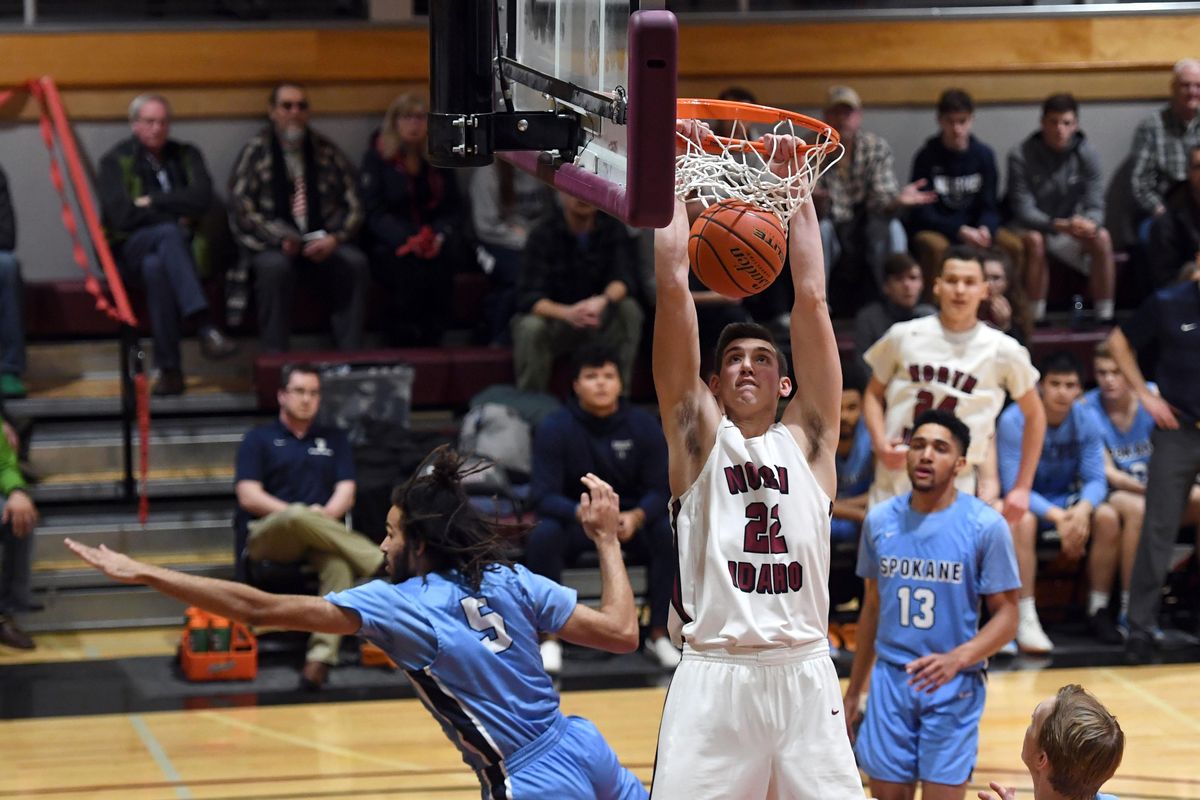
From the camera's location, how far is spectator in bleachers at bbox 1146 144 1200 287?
10.5m

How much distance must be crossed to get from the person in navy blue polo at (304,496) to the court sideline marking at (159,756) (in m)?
0.84

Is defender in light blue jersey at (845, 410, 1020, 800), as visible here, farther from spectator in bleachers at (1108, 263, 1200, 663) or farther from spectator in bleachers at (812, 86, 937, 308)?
spectator in bleachers at (812, 86, 937, 308)

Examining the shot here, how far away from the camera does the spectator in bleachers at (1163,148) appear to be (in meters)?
10.9

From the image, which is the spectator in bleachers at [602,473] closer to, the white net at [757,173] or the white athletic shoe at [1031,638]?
the white athletic shoe at [1031,638]

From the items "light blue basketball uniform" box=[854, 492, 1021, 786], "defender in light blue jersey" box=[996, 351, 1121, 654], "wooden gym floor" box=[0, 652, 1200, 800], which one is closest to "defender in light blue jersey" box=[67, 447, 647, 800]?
"light blue basketball uniform" box=[854, 492, 1021, 786]

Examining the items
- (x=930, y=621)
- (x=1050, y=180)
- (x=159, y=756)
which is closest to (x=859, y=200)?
(x=1050, y=180)

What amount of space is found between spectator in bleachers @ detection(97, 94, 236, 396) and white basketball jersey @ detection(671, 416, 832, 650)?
5811 millimetres

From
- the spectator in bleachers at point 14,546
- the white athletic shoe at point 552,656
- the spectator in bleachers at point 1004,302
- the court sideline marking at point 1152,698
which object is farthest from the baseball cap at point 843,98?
the spectator in bleachers at point 14,546

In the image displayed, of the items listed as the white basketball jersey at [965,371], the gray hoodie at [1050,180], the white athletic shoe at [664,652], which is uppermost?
the gray hoodie at [1050,180]

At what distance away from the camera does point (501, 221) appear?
10.5 metres

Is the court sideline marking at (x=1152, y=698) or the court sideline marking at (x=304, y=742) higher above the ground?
the court sideline marking at (x=1152, y=698)

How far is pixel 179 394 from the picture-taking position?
33.1 feet

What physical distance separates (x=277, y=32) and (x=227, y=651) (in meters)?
4.47

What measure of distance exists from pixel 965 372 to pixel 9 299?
546cm
